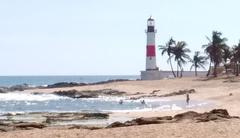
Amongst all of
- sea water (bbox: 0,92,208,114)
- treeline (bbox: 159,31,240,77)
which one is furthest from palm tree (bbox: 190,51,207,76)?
sea water (bbox: 0,92,208,114)

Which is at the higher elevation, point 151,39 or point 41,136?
point 151,39

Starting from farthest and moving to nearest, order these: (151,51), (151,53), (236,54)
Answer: (151,51), (151,53), (236,54)

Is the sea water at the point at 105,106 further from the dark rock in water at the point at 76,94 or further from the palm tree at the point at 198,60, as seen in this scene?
the palm tree at the point at 198,60

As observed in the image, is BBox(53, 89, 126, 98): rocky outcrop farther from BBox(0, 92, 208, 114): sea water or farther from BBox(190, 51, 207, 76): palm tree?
BBox(190, 51, 207, 76): palm tree

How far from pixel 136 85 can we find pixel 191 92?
68.0 feet

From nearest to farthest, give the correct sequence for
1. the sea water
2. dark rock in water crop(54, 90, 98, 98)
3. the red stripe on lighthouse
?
the sea water < dark rock in water crop(54, 90, 98, 98) < the red stripe on lighthouse

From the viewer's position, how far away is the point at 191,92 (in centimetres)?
6844

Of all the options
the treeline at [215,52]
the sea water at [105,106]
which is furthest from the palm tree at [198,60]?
the sea water at [105,106]

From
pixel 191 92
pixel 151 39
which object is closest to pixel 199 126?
pixel 191 92

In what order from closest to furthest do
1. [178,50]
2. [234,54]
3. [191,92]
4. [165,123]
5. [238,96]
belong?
[165,123] < [238,96] < [191,92] < [234,54] < [178,50]

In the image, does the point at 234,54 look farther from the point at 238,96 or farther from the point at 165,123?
the point at 165,123

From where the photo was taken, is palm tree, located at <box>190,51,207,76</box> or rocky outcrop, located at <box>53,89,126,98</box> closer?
rocky outcrop, located at <box>53,89,126,98</box>

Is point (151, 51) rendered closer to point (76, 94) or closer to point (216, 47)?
point (216, 47)

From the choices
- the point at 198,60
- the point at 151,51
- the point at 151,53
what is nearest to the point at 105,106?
the point at 151,53
